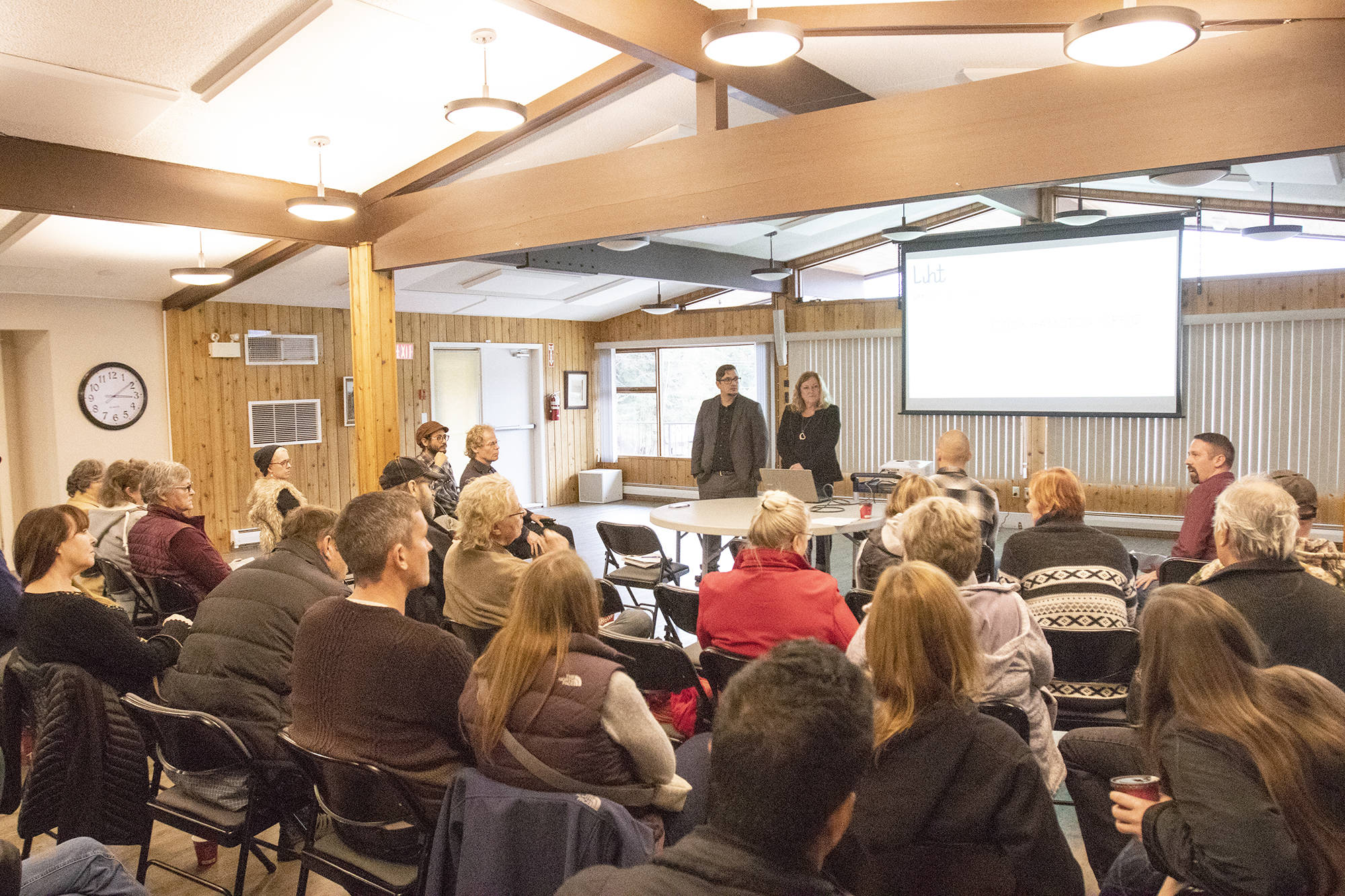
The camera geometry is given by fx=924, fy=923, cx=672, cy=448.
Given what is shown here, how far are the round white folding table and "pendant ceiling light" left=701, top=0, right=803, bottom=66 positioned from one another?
208 centimetres

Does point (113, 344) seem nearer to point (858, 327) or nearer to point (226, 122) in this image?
point (226, 122)

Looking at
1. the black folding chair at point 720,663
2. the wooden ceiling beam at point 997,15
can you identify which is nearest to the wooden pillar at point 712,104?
the wooden ceiling beam at point 997,15

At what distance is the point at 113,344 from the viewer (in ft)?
27.0

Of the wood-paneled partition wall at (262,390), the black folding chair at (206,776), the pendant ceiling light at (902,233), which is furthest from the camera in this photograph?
the wood-paneled partition wall at (262,390)

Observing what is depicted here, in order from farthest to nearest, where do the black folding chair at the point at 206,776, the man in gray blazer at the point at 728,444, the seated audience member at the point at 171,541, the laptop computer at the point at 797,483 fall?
the man in gray blazer at the point at 728,444
the laptop computer at the point at 797,483
the seated audience member at the point at 171,541
the black folding chair at the point at 206,776

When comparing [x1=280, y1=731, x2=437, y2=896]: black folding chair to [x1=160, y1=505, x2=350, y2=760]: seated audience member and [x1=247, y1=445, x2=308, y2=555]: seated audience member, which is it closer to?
[x1=160, y1=505, x2=350, y2=760]: seated audience member

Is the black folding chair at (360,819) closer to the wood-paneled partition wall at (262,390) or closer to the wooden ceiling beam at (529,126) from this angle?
the wooden ceiling beam at (529,126)

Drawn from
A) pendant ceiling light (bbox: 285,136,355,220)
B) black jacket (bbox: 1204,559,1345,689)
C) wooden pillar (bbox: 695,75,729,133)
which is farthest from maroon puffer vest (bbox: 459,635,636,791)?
pendant ceiling light (bbox: 285,136,355,220)

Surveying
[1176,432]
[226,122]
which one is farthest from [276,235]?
[1176,432]

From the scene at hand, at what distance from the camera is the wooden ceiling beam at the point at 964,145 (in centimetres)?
296

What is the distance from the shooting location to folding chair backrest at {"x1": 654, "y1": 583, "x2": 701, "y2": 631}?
340cm

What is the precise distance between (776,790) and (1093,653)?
2.20 m

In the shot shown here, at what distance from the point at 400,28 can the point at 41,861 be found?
3465 mm

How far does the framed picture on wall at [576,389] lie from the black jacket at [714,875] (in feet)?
37.5
